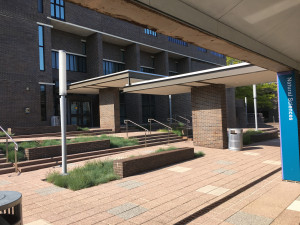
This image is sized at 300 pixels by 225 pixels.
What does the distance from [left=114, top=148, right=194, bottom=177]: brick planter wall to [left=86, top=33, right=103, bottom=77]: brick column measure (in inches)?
659

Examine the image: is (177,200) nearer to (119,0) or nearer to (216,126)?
(119,0)

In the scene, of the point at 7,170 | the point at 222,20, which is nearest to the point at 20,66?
the point at 7,170

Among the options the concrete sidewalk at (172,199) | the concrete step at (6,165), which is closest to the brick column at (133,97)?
the concrete step at (6,165)

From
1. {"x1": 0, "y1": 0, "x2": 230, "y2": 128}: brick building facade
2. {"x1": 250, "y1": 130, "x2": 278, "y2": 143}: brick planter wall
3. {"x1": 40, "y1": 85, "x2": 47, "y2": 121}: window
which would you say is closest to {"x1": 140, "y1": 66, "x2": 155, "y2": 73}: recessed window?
{"x1": 0, "y1": 0, "x2": 230, "y2": 128}: brick building facade

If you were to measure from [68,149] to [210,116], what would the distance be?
26.4 feet

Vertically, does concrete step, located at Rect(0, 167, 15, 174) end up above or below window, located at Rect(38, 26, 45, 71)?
below

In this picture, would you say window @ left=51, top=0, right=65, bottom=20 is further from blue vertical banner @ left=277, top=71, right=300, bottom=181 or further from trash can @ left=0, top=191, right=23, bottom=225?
trash can @ left=0, top=191, right=23, bottom=225

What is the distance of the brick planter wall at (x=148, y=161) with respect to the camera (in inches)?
307

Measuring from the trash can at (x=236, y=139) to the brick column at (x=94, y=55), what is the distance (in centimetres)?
1574

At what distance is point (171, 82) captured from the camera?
1361cm

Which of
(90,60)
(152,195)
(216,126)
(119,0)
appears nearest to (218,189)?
(152,195)

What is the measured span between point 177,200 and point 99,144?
7422mm

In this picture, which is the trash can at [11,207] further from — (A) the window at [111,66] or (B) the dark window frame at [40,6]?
(A) the window at [111,66]

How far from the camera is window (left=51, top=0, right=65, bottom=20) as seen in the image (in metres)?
22.4
